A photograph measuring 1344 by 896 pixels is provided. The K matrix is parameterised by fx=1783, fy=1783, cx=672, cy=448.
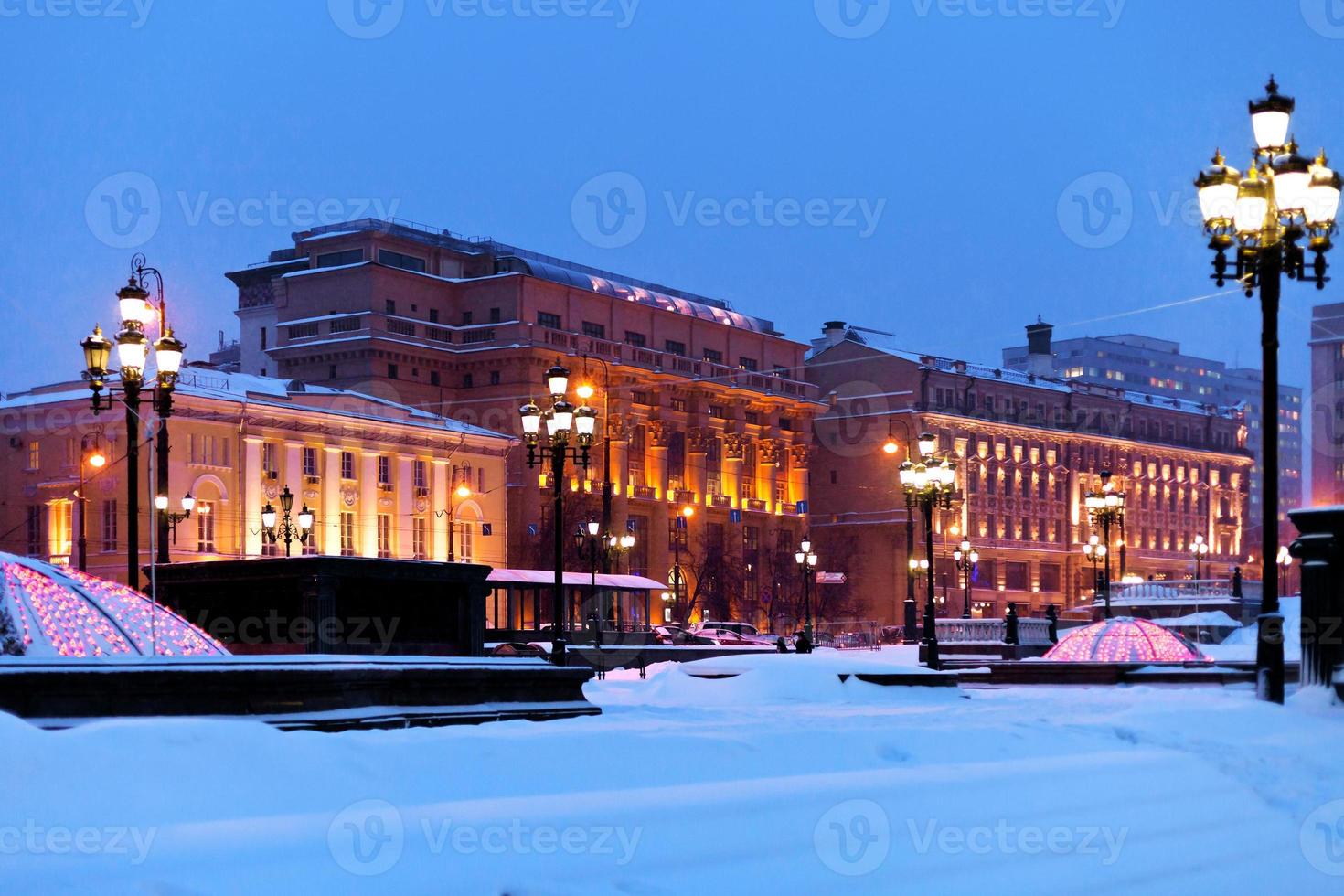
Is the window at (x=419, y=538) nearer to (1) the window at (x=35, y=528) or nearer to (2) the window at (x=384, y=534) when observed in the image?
(2) the window at (x=384, y=534)

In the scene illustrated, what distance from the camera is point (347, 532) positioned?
2963 inches

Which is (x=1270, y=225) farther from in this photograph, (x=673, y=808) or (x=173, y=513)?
(x=173, y=513)

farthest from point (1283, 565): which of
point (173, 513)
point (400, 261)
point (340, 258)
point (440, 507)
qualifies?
point (173, 513)

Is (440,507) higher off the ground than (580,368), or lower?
lower

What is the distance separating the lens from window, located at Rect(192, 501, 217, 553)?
2672 inches

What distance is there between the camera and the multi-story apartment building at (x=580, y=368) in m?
89.9

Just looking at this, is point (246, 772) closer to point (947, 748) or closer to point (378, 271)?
point (947, 748)

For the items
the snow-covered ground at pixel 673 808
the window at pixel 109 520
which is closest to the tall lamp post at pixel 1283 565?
the window at pixel 109 520

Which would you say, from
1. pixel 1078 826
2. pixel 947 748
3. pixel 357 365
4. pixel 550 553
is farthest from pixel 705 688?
pixel 357 365

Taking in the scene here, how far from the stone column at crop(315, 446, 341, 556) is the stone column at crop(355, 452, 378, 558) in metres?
Answer: 1.23

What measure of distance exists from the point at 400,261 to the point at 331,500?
23248 mm

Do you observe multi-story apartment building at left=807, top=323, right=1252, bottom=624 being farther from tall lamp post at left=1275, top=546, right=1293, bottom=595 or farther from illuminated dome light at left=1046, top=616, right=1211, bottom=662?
illuminated dome light at left=1046, top=616, right=1211, bottom=662

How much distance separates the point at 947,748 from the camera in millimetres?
13547

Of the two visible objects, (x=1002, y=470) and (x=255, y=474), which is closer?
(x=255, y=474)
